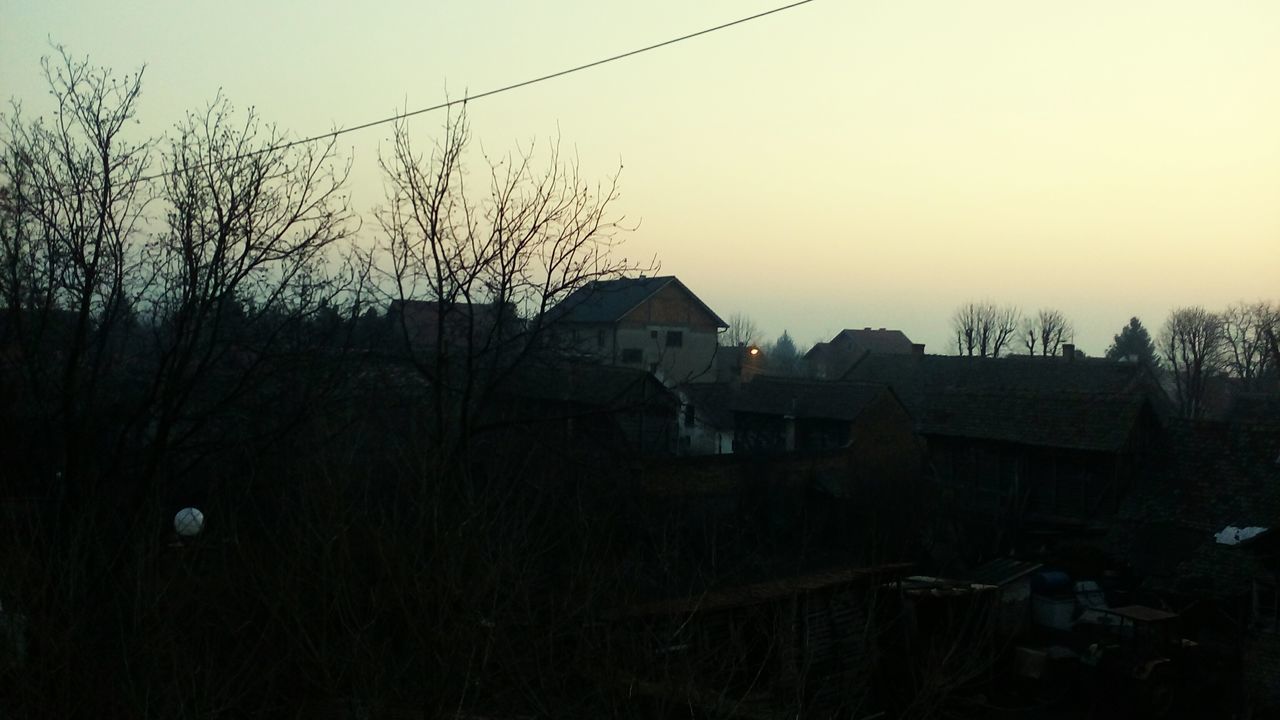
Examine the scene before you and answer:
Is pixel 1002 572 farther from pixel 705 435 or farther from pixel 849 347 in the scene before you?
pixel 849 347

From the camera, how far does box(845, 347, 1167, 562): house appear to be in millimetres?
25469

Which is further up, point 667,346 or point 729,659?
point 667,346

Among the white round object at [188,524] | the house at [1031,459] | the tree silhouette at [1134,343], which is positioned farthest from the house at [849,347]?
the white round object at [188,524]

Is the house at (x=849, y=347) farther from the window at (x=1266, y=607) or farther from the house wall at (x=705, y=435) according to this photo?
the window at (x=1266, y=607)

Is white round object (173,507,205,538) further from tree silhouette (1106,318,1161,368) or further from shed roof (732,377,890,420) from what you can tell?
tree silhouette (1106,318,1161,368)

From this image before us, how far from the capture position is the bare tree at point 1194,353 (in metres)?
56.7

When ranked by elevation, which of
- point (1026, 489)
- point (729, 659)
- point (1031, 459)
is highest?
point (1031, 459)

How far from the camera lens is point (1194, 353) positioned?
59750 millimetres

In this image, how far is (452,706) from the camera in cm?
588

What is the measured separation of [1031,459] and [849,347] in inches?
2622

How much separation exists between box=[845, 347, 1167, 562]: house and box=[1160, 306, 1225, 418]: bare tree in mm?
32096

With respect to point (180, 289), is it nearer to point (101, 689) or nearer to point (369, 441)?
point (369, 441)

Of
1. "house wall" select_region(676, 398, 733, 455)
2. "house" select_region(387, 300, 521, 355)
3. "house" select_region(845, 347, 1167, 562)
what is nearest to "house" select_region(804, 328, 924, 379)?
"house wall" select_region(676, 398, 733, 455)

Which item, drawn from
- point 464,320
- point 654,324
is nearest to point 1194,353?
point 654,324
